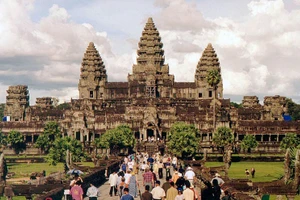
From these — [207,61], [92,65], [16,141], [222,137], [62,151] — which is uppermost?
[207,61]

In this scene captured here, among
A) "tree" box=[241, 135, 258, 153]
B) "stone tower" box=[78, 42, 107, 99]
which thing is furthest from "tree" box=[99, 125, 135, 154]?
"stone tower" box=[78, 42, 107, 99]

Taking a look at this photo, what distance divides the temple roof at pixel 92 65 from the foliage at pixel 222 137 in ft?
209

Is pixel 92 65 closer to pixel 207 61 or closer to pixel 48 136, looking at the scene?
pixel 207 61

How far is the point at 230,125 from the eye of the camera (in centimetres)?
13750

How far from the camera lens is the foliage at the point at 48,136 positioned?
126 m

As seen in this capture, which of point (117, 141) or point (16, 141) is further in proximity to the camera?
point (16, 141)

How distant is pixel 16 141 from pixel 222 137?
47.5m

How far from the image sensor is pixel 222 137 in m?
116

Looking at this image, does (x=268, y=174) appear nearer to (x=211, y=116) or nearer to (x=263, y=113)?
(x=211, y=116)

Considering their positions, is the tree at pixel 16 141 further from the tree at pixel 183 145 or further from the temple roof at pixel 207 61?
the temple roof at pixel 207 61

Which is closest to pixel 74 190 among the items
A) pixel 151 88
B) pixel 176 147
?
pixel 176 147

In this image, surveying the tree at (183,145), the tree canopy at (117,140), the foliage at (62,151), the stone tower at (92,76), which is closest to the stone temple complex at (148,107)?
the stone tower at (92,76)

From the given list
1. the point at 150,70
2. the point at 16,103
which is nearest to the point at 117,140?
the point at 150,70

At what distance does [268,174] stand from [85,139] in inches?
2717
